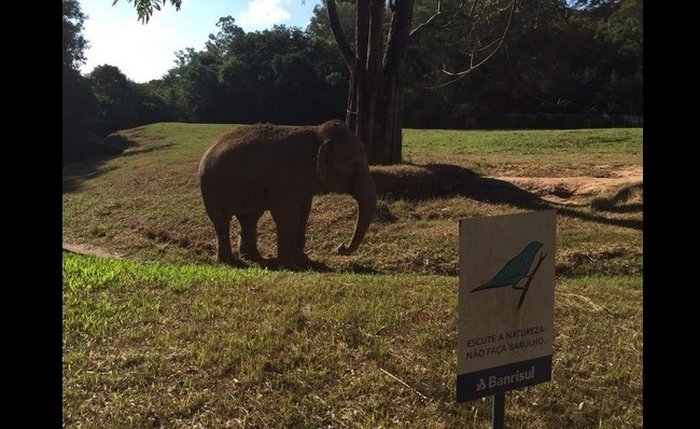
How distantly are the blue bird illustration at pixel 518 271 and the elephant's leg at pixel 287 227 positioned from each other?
15.3 ft

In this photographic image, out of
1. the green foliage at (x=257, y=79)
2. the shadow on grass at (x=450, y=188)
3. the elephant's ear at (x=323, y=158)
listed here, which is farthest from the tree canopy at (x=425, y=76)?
the elephant's ear at (x=323, y=158)

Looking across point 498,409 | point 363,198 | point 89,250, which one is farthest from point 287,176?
point 498,409

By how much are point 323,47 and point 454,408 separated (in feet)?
30.5

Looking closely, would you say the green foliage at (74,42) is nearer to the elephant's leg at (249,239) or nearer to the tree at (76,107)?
the tree at (76,107)

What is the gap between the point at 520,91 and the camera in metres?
23.4

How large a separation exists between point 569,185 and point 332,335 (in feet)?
27.0

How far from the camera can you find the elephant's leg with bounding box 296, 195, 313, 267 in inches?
305

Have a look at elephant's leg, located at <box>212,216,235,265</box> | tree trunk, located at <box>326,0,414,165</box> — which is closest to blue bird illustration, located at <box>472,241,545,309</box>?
elephant's leg, located at <box>212,216,235,265</box>

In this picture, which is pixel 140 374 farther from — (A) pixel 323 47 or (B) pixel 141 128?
(B) pixel 141 128

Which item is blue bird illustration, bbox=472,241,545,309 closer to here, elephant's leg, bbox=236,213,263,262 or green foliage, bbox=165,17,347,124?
elephant's leg, bbox=236,213,263,262

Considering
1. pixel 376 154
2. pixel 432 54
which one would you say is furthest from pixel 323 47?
pixel 432 54

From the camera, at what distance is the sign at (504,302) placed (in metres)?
2.95

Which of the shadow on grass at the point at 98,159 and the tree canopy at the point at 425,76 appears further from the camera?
the shadow on grass at the point at 98,159

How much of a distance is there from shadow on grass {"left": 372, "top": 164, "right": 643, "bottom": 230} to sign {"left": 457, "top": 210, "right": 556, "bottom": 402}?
7.31 metres
